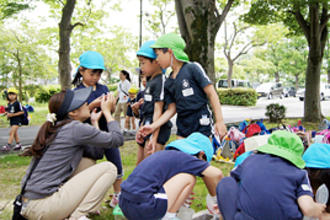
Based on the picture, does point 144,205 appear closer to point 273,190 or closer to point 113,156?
point 273,190

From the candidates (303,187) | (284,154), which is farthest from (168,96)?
(303,187)

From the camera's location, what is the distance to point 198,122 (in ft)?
10.3

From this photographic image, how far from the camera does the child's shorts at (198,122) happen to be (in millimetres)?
3143

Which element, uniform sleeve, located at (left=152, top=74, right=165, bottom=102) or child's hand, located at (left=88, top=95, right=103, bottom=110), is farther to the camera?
uniform sleeve, located at (left=152, top=74, right=165, bottom=102)

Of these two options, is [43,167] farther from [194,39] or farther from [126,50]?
[126,50]

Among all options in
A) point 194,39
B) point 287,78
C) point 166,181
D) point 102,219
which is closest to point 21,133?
point 194,39

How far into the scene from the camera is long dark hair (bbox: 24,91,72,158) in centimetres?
242

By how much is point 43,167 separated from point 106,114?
788mm

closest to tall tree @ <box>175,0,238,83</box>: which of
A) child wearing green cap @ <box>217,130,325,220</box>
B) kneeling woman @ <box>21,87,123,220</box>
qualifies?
kneeling woman @ <box>21,87,123,220</box>

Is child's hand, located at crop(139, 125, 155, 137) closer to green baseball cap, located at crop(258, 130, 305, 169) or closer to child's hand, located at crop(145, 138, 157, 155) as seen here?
child's hand, located at crop(145, 138, 157, 155)

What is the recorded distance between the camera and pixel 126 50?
32.9 metres

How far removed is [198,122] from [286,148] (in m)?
1.16

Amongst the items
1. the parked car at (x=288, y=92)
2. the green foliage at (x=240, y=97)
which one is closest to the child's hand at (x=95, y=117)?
the green foliage at (x=240, y=97)

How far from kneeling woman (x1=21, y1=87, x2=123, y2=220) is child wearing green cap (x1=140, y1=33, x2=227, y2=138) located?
838mm
